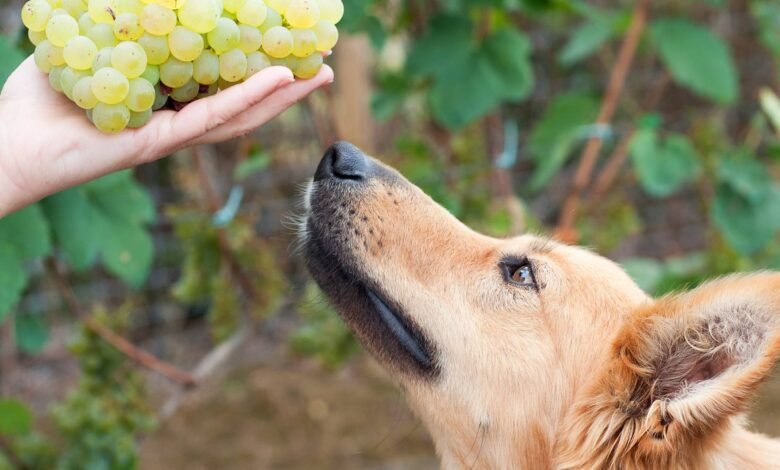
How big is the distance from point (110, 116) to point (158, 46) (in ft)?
0.50

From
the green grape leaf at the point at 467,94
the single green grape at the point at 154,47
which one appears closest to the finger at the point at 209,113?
the single green grape at the point at 154,47

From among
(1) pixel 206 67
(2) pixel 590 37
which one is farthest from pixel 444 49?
(1) pixel 206 67

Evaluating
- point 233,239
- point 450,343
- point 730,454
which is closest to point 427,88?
point 233,239

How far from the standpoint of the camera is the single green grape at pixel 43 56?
148 centimetres

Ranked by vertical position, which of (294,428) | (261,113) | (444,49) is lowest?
(294,428)

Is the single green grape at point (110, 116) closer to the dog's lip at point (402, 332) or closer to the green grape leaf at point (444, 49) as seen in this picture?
the dog's lip at point (402, 332)

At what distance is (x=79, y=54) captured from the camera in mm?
1419

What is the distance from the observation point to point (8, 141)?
1474mm

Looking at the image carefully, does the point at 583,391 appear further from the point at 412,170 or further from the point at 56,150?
the point at 412,170

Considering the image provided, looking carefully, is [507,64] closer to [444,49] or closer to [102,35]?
[444,49]

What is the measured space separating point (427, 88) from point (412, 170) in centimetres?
37

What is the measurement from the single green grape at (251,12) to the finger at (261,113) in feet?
0.44

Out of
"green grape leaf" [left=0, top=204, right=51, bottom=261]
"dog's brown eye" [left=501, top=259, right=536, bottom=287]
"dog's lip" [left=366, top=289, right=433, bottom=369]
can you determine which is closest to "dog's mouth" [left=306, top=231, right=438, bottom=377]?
"dog's lip" [left=366, top=289, right=433, bottom=369]

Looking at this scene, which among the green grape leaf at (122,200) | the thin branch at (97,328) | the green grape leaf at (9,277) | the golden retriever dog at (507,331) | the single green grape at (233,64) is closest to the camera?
the single green grape at (233,64)
